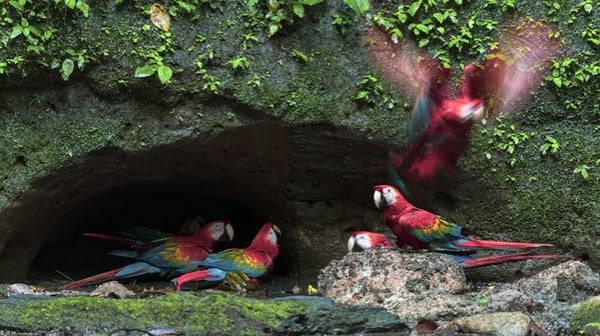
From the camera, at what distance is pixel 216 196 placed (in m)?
5.34

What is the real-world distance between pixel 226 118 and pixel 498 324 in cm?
206

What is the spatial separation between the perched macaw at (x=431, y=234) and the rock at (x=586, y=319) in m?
1.23

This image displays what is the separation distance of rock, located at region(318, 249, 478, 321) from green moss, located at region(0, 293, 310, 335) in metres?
0.75

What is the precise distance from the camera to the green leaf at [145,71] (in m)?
3.79

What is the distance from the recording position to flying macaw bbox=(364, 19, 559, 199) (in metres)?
→ 3.93

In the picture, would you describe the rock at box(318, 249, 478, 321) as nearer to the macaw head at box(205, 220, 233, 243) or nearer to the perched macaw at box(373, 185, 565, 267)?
the perched macaw at box(373, 185, 565, 267)

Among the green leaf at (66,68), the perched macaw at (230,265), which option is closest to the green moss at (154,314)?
the perched macaw at (230,265)

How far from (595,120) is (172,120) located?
92.8 inches

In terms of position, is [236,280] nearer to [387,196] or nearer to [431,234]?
[387,196]

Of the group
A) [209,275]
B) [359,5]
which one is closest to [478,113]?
[359,5]

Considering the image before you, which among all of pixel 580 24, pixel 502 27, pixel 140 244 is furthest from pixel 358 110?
pixel 140 244

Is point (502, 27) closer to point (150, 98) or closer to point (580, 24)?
point (580, 24)

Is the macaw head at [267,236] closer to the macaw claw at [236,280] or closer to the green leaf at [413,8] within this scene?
the macaw claw at [236,280]

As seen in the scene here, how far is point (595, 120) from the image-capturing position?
4004 mm
